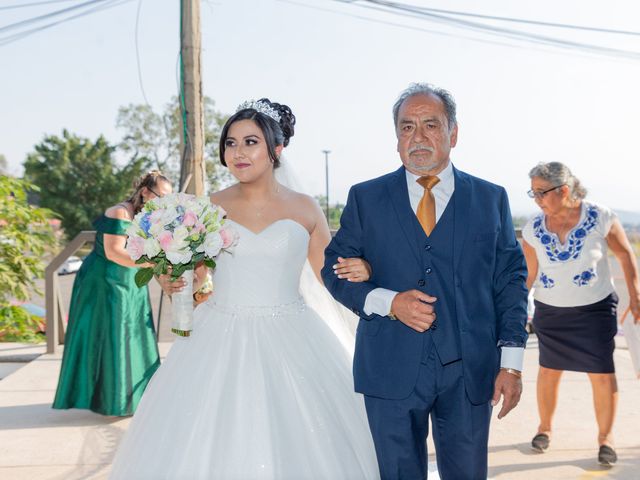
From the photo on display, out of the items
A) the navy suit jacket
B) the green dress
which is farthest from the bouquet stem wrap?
the green dress

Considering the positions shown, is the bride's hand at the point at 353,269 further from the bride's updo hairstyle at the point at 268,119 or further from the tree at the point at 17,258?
the tree at the point at 17,258

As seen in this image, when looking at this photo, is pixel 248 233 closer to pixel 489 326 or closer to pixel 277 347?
pixel 277 347

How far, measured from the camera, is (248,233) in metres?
3.36

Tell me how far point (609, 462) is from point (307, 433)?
2458 mm

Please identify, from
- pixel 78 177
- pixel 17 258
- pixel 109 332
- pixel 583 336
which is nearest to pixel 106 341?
pixel 109 332

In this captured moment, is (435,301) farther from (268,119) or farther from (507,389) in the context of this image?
(268,119)

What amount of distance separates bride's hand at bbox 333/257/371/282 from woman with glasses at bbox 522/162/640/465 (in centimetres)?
238

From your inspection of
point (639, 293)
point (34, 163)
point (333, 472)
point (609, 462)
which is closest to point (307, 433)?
point (333, 472)

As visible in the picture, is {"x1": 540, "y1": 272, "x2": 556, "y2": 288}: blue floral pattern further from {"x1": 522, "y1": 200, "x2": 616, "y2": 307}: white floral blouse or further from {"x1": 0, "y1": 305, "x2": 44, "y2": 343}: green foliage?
{"x1": 0, "y1": 305, "x2": 44, "y2": 343}: green foliage

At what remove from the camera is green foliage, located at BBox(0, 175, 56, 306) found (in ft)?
31.2

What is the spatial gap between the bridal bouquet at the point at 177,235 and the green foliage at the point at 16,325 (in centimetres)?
716

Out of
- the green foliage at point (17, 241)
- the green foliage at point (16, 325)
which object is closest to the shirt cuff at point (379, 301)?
the green foliage at point (16, 325)

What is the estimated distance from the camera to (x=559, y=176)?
4438 millimetres

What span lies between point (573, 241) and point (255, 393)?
2625 millimetres
